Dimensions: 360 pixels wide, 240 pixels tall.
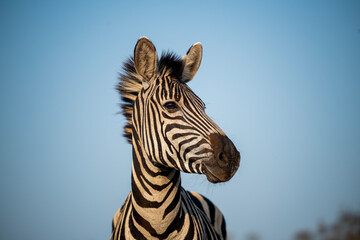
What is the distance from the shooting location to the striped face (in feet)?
12.0

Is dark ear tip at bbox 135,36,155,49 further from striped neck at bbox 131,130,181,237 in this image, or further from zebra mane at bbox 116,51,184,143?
striped neck at bbox 131,130,181,237

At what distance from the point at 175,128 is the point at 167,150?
0.96 feet

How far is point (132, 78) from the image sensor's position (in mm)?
5098

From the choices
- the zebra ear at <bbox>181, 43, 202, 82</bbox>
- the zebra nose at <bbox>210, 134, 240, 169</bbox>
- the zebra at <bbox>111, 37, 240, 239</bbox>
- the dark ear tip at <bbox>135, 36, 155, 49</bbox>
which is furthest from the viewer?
the zebra ear at <bbox>181, 43, 202, 82</bbox>

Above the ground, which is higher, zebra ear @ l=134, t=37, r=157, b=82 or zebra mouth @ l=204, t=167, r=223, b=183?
zebra ear @ l=134, t=37, r=157, b=82

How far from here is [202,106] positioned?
14.4ft

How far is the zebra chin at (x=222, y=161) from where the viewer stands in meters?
3.60

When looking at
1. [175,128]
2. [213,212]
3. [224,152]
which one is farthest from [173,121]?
[213,212]

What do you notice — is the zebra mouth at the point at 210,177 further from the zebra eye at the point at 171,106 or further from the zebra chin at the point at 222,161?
the zebra eye at the point at 171,106

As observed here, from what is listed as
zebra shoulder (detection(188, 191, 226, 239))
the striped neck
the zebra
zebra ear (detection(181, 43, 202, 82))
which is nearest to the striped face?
the zebra

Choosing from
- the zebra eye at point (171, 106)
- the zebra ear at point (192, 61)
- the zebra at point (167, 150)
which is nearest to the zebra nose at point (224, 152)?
the zebra at point (167, 150)

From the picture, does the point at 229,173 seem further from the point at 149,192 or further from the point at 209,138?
the point at 149,192

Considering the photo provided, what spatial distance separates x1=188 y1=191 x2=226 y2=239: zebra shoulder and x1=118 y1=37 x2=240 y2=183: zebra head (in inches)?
106
